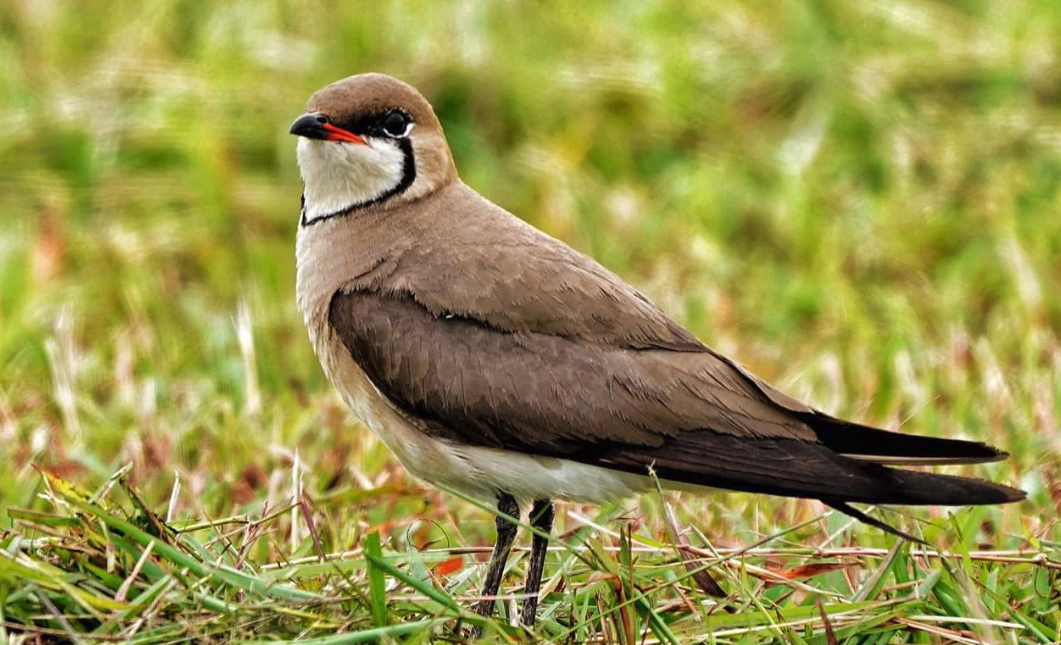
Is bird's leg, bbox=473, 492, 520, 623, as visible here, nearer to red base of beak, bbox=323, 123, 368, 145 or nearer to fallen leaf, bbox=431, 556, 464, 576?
fallen leaf, bbox=431, 556, 464, 576

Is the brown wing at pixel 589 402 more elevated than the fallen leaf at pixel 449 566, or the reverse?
the brown wing at pixel 589 402

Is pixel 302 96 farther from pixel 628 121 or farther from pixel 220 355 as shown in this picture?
pixel 220 355

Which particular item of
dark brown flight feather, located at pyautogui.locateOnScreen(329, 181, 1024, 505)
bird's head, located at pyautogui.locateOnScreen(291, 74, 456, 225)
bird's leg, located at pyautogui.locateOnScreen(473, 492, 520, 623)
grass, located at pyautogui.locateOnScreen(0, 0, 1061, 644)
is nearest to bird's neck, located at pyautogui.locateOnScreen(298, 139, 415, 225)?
bird's head, located at pyautogui.locateOnScreen(291, 74, 456, 225)

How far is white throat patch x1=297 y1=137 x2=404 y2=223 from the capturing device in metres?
4.85

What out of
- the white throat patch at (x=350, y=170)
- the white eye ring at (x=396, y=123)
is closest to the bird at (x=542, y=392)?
the white throat patch at (x=350, y=170)

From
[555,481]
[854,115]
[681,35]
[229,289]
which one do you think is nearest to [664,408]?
[555,481]

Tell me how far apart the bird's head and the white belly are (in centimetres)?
62

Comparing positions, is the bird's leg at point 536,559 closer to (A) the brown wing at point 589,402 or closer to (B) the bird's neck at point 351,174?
(A) the brown wing at point 589,402

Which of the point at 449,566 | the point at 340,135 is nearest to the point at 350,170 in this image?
the point at 340,135

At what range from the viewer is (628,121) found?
8.63 m

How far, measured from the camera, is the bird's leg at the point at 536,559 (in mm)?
3979

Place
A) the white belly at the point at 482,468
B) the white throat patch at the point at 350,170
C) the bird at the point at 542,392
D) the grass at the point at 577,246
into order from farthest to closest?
the white throat patch at the point at 350,170
the white belly at the point at 482,468
the bird at the point at 542,392
the grass at the point at 577,246

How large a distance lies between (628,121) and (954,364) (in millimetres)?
2896

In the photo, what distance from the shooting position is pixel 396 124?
493 cm
